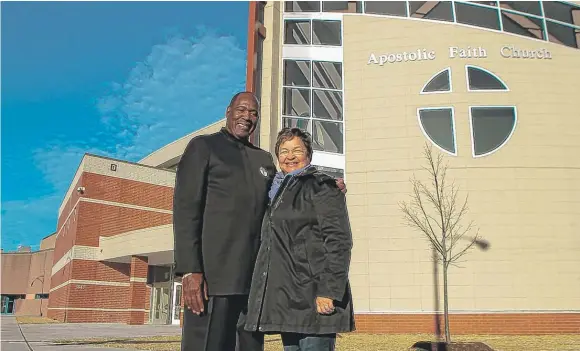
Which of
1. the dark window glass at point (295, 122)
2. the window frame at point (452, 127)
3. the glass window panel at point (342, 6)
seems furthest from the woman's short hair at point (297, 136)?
the glass window panel at point (342, 6)

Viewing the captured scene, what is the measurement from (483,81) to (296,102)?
6.48m

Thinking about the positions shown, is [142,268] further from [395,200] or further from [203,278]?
[203,278]

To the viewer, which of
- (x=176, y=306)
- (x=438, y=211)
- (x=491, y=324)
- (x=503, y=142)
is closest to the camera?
(x=491, y=324)

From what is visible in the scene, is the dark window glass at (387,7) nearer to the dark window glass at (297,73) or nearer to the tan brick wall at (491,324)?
the dark window glass at (297,73)

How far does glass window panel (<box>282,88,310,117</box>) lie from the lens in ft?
62.3

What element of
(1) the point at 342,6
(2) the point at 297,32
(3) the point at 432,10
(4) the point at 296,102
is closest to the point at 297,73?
(4) the point at 296,102

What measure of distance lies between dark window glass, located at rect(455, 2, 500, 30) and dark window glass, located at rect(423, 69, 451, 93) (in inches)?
85.2

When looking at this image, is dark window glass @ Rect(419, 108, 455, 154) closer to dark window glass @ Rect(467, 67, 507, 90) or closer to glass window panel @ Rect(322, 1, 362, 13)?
dark window glass @ Rect(467, 67, 507, 90)

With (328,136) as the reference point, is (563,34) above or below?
above

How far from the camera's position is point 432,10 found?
62.4 feet

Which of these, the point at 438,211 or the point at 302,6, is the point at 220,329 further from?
the point at 302,6

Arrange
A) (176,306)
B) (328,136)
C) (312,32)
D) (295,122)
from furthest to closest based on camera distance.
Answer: (176,306), (312,32), (295,122), (328,136)

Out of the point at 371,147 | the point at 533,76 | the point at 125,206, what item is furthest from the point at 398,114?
the point at 125,206

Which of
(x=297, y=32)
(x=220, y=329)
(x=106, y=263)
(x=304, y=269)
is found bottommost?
(x=220, y=329)
